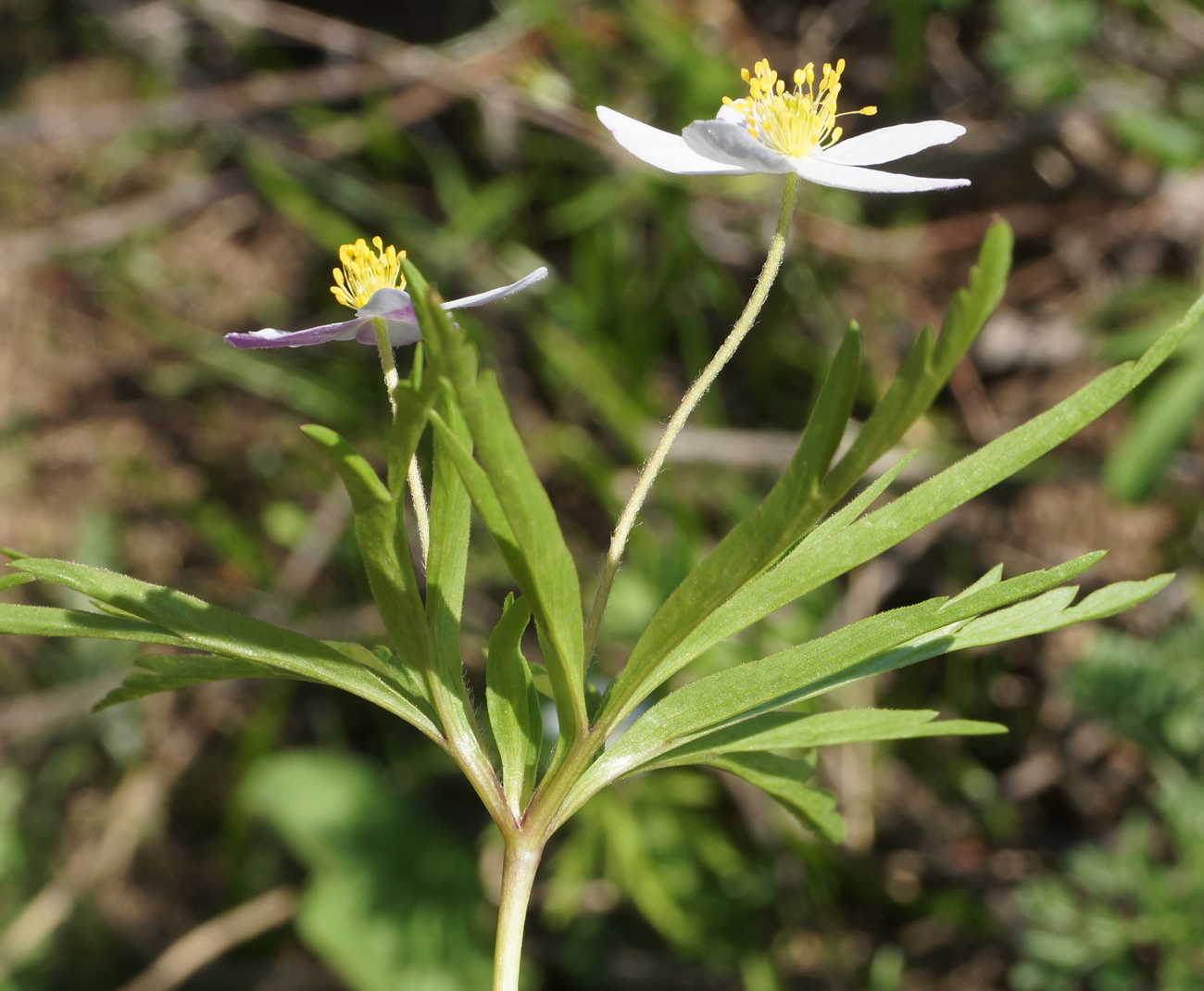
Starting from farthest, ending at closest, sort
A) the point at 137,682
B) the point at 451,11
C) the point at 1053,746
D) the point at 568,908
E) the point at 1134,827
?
the point at 451,11, the point at 1053,746, the point at 568,908, the point at 1134,827, the point at 137,682

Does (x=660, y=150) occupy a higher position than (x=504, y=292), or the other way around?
(x=660, y=150)

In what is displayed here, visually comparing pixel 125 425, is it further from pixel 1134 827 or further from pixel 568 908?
pixel 1134 827

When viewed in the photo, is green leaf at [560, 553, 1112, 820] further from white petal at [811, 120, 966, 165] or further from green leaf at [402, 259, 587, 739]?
white petal at [811, 120, 966, 165]

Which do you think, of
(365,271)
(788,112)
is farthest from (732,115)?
(365,271)

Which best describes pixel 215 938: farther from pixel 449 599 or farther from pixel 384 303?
pixel 384 303

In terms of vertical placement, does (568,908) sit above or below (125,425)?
below

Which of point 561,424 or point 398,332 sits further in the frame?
point 561,424

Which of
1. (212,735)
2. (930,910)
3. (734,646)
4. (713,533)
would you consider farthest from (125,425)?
(930,910)
